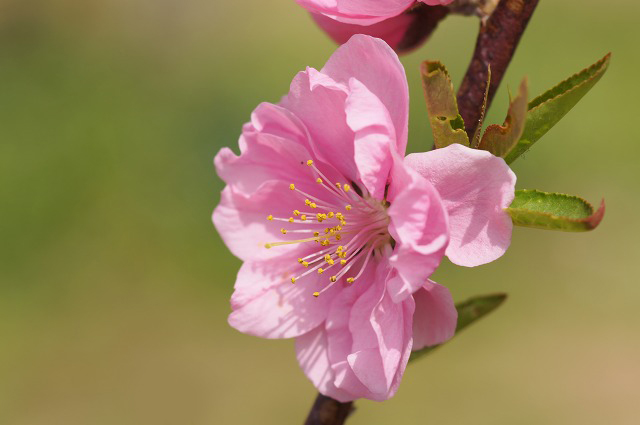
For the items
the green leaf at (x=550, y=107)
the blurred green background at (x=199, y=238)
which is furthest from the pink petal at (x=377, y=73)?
the blurred green background at (x=199, y=238)

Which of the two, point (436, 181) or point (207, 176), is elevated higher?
point (436, 181)

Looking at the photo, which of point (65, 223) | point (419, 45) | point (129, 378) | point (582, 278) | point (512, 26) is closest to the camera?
point (512, 26)

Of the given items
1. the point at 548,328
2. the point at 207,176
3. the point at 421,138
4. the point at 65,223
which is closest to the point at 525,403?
the point at 548,328

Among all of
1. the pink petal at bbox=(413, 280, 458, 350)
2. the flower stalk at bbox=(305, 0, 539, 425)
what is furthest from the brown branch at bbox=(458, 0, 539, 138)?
the pink petal at bbox=(413, 280, 458, 350)

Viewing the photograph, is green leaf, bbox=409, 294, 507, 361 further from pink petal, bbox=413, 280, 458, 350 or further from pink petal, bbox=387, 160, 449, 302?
pink petal, bbox=387, 160, 449, 302

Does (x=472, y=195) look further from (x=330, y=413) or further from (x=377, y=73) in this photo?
(x=330, y=413)

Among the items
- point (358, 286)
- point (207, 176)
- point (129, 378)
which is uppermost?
point (358, 286)

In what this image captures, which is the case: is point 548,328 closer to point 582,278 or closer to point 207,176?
point 582,278
